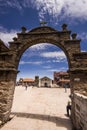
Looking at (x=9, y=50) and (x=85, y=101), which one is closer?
(x=85, y=101)

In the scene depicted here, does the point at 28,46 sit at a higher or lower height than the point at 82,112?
higher

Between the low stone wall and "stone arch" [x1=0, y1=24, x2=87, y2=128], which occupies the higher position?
"stone arch" [x1=0, y1=24, x2=87, y2=128]

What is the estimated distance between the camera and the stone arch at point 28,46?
8.78 m

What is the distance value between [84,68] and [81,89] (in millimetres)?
1355

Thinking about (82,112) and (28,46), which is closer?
(82,112)

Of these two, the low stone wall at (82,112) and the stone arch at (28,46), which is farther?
the stone arch at (28,46)

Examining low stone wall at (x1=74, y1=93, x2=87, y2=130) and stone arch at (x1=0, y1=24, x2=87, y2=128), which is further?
stone arch at (x1=0, y1=24, x2=87, y2=128)

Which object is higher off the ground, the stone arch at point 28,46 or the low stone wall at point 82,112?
the stone arch at point 28,46

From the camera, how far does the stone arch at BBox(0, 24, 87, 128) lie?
8781 mm

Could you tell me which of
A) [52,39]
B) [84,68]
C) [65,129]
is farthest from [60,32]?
[65,129]

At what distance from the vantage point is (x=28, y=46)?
10.3m

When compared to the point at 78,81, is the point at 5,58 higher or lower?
higher

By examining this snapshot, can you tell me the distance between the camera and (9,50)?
9.96 metres

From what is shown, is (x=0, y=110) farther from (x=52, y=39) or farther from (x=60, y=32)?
(x=60, y=32)
